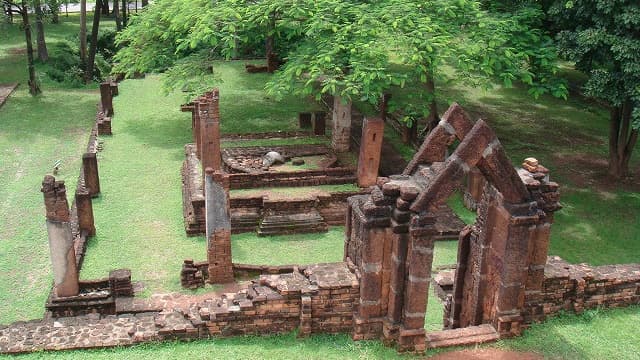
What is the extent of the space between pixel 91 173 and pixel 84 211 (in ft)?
8.32

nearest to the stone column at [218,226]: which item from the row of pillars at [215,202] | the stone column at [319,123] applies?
the row of pillars at [215,202]

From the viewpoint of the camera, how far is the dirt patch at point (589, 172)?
20.2 metres

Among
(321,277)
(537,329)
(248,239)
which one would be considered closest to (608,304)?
(537,329)

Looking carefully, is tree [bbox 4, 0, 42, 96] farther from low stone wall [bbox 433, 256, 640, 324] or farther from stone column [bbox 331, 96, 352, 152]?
low stone wall [bbox 433, 256, 640, 324]

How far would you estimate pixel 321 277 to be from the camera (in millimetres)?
10453

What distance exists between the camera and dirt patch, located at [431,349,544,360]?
32.8 ft

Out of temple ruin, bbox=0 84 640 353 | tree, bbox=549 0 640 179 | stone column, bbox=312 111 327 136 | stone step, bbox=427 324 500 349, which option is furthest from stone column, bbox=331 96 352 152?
stone step, bbox=427 324 500 349

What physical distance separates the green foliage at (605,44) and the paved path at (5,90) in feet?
70.3

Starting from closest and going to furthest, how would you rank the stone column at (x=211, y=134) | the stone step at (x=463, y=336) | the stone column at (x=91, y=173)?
the stone step at (x=463, y=336) → the stone column at (x=211, y=134) → the stone column at (x=91, y=173)

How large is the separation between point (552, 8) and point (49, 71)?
23343mm

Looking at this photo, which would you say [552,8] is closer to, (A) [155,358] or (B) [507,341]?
(B) [507,341]

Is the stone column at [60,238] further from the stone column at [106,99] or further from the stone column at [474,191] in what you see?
the stone column at [106,99]

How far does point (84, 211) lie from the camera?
1585cm

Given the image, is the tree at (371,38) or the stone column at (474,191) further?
the stone column at (474,191)
